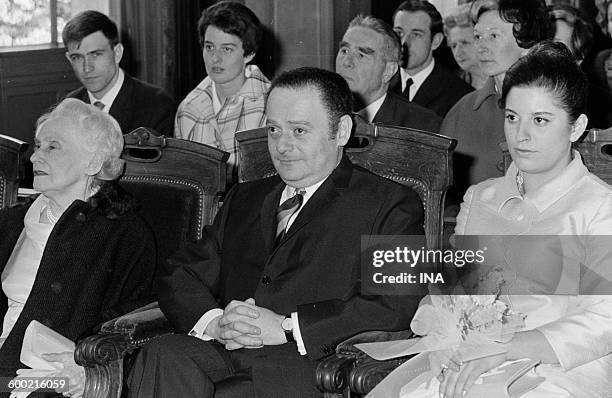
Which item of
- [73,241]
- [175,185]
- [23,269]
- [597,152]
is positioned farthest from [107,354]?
[597,152]

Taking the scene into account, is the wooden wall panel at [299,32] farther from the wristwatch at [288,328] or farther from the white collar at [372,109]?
the wristwatch at [288,328]

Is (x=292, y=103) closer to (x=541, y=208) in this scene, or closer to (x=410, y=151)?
(x=410, y=151)

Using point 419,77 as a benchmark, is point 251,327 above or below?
below

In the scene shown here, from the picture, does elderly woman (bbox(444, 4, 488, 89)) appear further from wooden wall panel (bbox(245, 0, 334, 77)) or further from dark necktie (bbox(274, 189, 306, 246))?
dark necktie (bbox(274, 189, 306, 246))

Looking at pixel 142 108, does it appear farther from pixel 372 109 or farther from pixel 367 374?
pixel 367 374

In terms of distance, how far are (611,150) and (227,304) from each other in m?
1.41

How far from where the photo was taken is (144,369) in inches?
118

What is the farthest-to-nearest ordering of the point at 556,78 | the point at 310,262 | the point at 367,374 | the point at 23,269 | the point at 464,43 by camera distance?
the point at 464,43, the point at 23,269, the point at 310,262, the point at 556,78, the point at 367,374

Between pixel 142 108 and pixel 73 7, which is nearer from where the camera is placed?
pixel 142 108

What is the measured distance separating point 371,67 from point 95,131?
5.32 feet

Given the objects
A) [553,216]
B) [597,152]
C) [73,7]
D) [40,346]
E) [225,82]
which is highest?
[73,7]

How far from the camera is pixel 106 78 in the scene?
514 cm

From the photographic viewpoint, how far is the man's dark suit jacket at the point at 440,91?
215 inches

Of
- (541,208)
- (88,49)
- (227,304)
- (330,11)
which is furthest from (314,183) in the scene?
(330,11)
